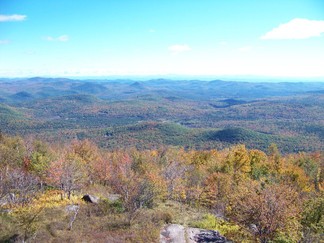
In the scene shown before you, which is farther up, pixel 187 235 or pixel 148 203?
pixel 187 235

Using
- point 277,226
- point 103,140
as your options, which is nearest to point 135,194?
point 277,226

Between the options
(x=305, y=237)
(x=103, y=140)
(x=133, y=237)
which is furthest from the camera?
(x=103, y=140)

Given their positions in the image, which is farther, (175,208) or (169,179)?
(169,179)

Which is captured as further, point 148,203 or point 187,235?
point 148,203

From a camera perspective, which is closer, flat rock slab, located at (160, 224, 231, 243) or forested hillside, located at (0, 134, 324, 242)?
forested hillside, located at (0, 134, 324, 242)

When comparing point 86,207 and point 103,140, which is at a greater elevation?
point 86,207

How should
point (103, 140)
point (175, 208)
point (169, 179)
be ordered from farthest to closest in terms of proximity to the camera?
point (103, 140)
point (169, 179)
point (175, 208)

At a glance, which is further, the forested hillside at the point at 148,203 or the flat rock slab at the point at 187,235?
the flat rock slab at the point at 187,235

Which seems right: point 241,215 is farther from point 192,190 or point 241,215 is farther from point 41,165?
point 41,165
